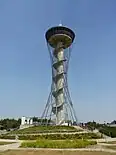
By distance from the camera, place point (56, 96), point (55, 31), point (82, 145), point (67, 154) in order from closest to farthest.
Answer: point (67, 154), point (82, 145), point (56, 96), point (55, 31)

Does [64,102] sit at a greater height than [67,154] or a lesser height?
greater

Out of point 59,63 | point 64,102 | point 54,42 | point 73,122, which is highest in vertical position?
point 54,42

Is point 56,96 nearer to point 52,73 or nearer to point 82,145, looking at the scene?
point 52,73

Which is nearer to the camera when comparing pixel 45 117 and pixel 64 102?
pixel 64 102

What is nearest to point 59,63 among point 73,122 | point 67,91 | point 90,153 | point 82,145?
point 67,91

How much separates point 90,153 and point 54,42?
58101mm

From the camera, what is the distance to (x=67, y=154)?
21.6m

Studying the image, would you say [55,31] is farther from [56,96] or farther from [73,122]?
[73,122]

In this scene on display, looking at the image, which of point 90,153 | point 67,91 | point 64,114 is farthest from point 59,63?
point 90,153

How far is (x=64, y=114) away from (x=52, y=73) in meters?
13.5

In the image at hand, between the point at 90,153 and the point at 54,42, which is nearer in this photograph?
the point at 90,153

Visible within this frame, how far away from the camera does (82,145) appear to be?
26.8 meters

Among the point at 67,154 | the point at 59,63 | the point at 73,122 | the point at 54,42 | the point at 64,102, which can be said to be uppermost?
the point at 54,42

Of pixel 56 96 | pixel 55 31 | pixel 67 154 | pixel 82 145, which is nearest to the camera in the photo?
pixel 67 154
